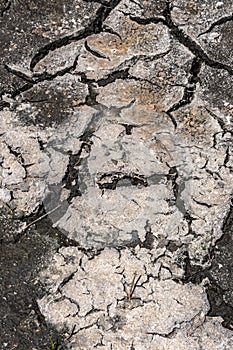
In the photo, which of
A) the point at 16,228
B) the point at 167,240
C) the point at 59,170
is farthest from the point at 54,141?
the point at 167,240

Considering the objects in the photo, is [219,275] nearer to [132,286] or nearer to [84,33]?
[132,286]

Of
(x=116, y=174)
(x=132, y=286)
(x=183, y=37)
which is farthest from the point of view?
(x=183, y=37)

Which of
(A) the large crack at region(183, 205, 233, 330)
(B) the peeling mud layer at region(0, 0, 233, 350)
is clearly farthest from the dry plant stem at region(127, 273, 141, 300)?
(A) the large crack at region(183, 205, 233, 330)

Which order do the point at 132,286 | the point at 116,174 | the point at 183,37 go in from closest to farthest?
1. the point at 132,286
2. the point at 116,174
3. the point at 183,37

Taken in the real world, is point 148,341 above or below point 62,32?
below

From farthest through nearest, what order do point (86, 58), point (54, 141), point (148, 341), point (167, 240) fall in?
1. point (86, 58)
2. point (54, 141)
3. point (167, 240)
4. point (148, 341)

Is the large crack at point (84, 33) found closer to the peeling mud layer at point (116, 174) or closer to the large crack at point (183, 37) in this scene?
the peeling mud layer at point (116, 174)

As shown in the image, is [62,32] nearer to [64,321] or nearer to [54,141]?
[54,141]

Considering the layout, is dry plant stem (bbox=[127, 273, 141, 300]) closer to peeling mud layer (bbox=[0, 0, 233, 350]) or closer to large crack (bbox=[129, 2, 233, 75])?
peeling mud layer (bbox=[0, 0, 233, 350])

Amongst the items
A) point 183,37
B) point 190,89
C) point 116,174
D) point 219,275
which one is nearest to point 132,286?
point 219,275
